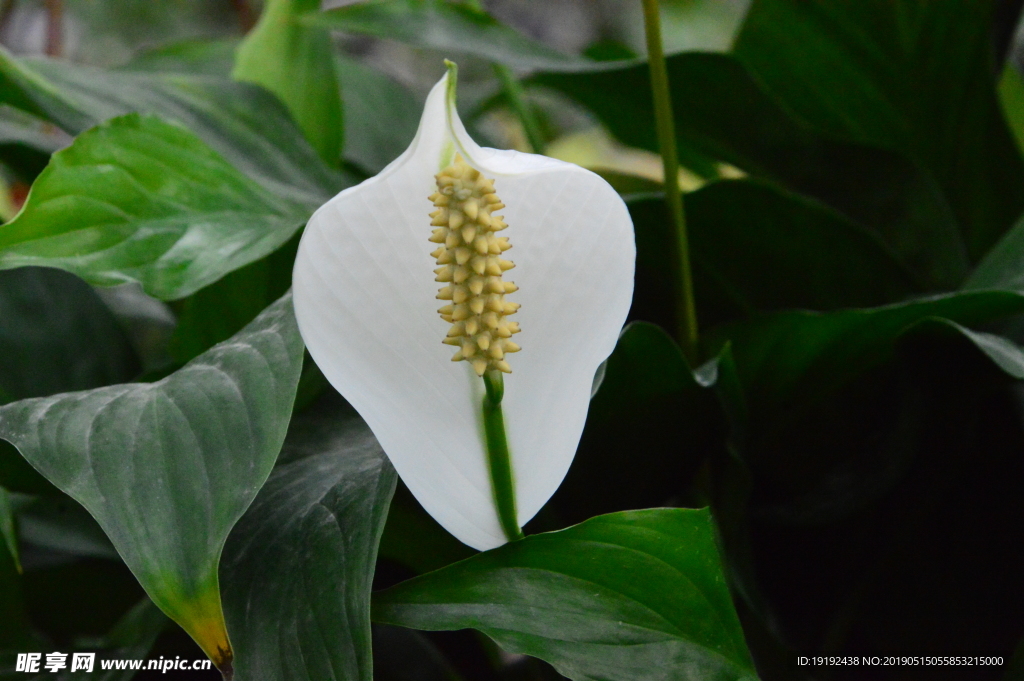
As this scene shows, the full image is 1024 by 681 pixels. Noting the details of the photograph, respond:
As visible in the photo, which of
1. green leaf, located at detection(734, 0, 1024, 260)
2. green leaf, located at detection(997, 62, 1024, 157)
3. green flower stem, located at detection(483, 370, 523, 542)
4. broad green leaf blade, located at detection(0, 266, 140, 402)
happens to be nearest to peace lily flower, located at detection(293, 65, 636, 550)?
green flower stem, located at detection(483, 370, 523, 542)

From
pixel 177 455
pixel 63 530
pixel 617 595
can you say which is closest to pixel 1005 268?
pixel 617 595

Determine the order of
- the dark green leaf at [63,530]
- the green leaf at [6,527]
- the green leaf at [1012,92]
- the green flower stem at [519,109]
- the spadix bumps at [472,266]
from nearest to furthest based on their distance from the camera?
the spadix bumps at [472,266]
the green leaf at [6,527]
the dark green leaf at [63,530]
the green flower stem at [519,109]
the green leaf at [1012,92]

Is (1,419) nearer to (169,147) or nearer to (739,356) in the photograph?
(169,147)

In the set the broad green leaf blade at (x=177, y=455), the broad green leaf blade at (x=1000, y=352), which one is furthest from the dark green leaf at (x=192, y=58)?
the broad green leaf blade at (x=1000, y=352)

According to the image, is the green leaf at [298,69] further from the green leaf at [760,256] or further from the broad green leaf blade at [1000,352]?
the broad green leaf blade at [1000,352]

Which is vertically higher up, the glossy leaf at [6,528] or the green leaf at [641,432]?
the green leaf at [641,432]

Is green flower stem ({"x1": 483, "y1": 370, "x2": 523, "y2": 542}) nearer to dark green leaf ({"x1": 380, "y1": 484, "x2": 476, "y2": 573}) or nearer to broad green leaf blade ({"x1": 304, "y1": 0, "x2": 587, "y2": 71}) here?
dark green leaf ({"x1": 380, "y1": 484, "x2": 476, "y2": 573})
